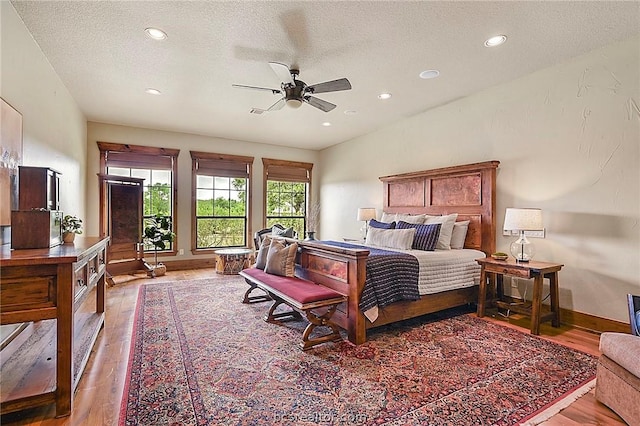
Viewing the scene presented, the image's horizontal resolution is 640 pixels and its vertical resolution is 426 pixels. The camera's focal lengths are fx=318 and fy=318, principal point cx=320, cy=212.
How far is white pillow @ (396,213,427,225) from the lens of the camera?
4676 millimetres

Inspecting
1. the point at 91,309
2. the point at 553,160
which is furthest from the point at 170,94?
the point at 553,160

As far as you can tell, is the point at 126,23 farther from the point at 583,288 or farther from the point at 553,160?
the point at 583,288

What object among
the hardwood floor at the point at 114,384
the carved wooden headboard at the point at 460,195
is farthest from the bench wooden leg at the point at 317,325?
the carved wooden headboard at the point at 460,195

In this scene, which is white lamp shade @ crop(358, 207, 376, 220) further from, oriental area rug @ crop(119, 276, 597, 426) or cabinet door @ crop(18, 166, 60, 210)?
cabinet door @ crop(18, 166, 60, 210)

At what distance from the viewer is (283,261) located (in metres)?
3.68

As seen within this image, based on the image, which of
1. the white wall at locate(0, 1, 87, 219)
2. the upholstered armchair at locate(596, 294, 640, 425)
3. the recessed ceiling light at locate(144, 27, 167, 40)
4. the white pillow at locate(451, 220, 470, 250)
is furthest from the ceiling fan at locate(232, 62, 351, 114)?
the upholstered armchair at locate(596, 294, 640, 425)

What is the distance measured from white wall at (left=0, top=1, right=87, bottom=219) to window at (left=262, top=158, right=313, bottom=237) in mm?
3674

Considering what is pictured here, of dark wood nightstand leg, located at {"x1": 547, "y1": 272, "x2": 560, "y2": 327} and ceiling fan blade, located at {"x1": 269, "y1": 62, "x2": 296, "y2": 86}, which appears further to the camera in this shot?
dark wood nightstand leg, located at {"x1": 547, "y1": 272, "x2": 560, "y2": 327}

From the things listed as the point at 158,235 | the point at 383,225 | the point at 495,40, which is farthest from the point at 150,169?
the point at 495,40

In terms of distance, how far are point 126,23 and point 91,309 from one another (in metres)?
3.10

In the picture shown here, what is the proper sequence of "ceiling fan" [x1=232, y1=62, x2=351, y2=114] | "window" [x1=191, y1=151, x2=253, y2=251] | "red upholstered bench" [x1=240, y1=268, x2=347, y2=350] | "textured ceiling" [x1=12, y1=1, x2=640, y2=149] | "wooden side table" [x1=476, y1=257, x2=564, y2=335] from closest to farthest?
1. "textured ceiling" [x1=12, y1=1, x2=640, y2=149]
2. "red upholstered bench" [x1=240, y1=268, x2=347, y2=350]
3. "wooden side table" [x1=476, y1=257, x2=564, y2=335]
4. "ceiling fan" [x1=232, y1=62, x2=351, y2=114]
5. "window" [x1=191, y1=151, x2=253, y2=251]

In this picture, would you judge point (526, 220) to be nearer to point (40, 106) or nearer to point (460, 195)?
point (460, 195)

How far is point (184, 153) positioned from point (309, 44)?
448 centimetres

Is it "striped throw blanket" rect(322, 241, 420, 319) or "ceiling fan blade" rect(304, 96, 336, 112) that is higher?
"ceiling fan blade" rect(304, 96, 336, 112)
